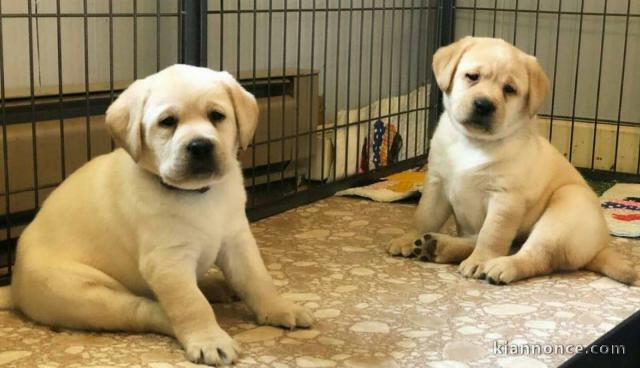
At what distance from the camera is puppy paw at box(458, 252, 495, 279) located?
2.18 metres

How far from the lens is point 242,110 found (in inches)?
68.1

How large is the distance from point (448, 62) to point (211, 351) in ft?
3.58

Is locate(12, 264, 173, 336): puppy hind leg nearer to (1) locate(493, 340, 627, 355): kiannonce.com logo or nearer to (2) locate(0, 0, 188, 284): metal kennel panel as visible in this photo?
(2) locate(0, 0, 188, 284): metal kennel panel

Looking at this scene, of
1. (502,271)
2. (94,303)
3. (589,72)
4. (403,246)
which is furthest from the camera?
Answer: (589,72)

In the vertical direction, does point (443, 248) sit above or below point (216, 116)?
below

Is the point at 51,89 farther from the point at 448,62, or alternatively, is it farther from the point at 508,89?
the point at 508,89

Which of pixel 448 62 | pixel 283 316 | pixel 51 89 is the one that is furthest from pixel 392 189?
pixel 283 316

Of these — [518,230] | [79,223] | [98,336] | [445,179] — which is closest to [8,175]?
[79,223]

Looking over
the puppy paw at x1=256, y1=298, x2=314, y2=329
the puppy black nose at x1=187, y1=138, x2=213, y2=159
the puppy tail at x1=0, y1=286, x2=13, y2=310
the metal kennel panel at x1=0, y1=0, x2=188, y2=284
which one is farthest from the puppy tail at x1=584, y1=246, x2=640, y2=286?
the puppy tail at x1=0, y1=286, x2=13, y2=310

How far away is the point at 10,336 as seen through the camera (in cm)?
177

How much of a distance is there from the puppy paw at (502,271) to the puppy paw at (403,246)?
0.25 metres

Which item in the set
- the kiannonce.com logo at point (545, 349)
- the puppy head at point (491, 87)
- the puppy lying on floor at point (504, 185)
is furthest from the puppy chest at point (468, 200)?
the kiannonce.com logo at point (545, 349)

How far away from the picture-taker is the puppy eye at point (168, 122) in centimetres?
165

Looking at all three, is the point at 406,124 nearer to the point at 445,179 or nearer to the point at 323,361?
the point at 445,179
